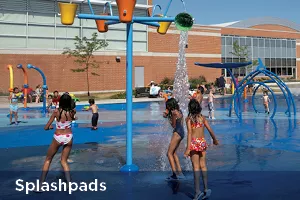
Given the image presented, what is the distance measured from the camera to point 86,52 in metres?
33.5

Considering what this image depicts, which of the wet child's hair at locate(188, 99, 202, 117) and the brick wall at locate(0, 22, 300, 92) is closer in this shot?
the wet child's hair at locate(188, 99, 202, 117)

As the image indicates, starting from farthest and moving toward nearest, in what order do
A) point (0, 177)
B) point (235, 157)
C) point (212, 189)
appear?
point (235, 157), point (0, 177), point (212, 189)

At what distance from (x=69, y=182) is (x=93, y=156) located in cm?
258

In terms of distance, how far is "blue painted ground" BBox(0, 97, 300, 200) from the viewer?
6371 mm

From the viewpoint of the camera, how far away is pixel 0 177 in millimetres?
7367

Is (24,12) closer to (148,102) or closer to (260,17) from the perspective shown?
(148,102)

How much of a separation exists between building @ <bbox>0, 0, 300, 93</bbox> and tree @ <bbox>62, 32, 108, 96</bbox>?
73 centimetres

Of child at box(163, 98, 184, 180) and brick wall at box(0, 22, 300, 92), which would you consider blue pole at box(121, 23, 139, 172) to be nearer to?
child at box(163, 98, 184, 180)

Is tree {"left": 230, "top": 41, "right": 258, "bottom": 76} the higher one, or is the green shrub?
tree {"left": 230, "top": 41, "right": 258, "bottom": 76}

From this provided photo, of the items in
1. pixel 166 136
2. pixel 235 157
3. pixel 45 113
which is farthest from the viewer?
pixel 45 113

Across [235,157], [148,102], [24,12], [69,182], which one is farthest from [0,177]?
[24,12]

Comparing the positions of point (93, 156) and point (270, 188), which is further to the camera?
point (93, 156)

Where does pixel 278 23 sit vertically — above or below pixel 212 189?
above

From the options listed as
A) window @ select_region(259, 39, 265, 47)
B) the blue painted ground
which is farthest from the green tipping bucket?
window @ select_region(259, 39, 265, 47)
